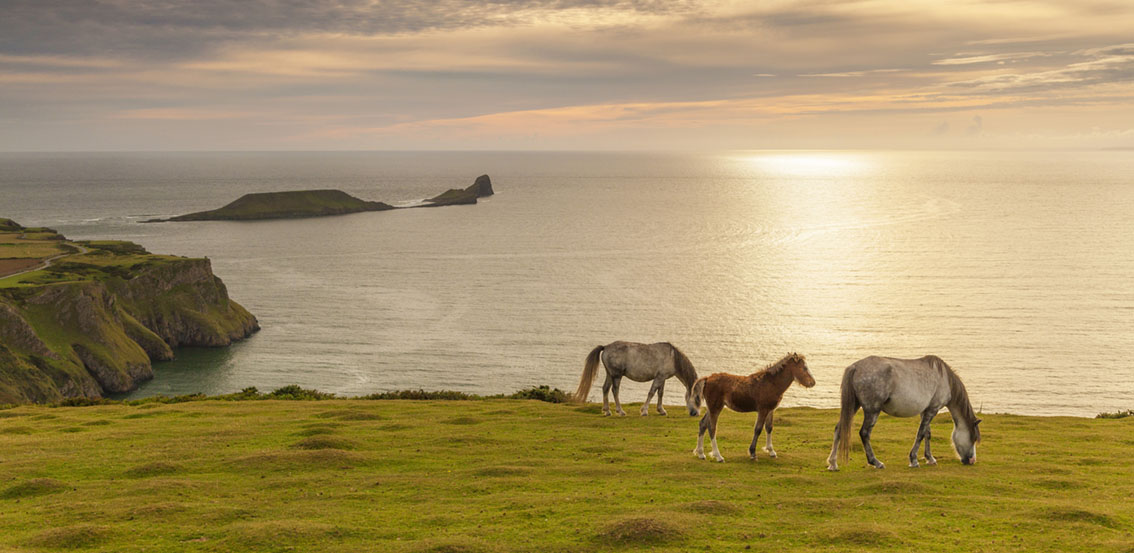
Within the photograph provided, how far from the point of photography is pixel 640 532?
52.0 ft

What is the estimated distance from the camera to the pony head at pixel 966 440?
21.7 metres

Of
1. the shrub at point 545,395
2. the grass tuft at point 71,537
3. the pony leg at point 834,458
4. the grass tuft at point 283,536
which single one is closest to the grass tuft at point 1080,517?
the pony leg at point 834,458

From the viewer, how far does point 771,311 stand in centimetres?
11294

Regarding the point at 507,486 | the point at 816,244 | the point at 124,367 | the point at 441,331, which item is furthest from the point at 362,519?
the point at 816,244

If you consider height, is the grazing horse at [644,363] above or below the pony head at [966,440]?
above

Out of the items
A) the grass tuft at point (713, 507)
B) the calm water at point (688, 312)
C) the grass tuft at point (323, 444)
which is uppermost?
the grass tuft at point (713, 507)

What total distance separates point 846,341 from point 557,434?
7726 centimetres

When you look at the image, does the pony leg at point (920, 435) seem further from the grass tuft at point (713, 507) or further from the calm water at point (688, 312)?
the calm water at point (688, 312)

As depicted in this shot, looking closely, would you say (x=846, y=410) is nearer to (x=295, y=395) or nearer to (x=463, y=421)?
(x=463, y=421)

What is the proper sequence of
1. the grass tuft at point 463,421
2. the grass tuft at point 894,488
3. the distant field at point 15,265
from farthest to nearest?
the distant field at point 15,265, the grass tuft at point 463,421, the grass tuft at point 894,488

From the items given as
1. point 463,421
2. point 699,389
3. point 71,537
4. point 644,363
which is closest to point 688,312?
point 644,363

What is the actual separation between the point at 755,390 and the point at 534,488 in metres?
6.80

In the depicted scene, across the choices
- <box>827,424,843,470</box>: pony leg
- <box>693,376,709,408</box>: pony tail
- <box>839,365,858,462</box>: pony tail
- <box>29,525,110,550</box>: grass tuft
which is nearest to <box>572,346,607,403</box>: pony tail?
<box>693,376,709,408</box>: pony tail

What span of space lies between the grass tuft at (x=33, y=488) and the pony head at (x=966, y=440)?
988 inches
